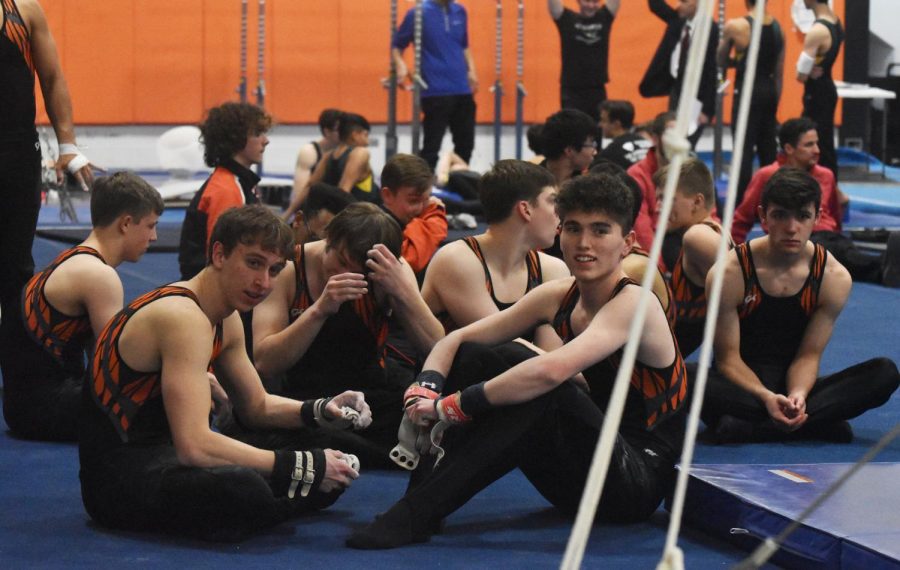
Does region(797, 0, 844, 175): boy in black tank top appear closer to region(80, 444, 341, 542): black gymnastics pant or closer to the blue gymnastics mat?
the blue gymnastics mat

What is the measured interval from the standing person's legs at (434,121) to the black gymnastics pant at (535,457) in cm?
688

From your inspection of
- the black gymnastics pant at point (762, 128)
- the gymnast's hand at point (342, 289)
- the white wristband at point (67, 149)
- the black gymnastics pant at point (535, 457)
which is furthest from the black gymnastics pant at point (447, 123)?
the black gymnastics pant at point (535, 457)

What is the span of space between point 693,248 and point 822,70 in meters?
5.20

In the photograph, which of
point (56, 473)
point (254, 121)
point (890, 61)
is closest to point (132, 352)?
point (56, 473)

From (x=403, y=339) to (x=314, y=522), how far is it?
1.31 metres

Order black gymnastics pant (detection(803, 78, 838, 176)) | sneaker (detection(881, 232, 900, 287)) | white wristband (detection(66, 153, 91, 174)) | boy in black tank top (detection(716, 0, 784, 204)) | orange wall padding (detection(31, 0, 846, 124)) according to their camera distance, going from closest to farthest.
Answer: white wristband (detection(66, 153, 91, 174)) → sneaker (detection(881, 232, 900, 287)) → boy in black tank top (detection(716, 0, 784, 204)) → black gymnastics pant (detection(803, 78, 838, 176)) → orange wall padding (detection(31, 0, 846, 124))

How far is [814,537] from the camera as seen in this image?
2.76 m

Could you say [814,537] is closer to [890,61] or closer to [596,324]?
[596,324]

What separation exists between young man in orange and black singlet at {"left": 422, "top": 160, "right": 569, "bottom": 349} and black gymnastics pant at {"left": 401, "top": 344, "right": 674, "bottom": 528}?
2.49 feet

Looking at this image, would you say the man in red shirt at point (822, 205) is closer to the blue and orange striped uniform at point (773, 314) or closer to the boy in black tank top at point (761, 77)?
the boy in black tank top at point (761, 77)

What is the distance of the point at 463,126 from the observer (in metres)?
10.3

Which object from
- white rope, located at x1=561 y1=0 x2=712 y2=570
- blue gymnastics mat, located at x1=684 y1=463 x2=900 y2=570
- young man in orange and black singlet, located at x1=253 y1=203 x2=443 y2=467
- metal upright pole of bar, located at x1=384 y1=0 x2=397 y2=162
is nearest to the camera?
white rope, located at x1=561 y1=0 x2=712 y2=570

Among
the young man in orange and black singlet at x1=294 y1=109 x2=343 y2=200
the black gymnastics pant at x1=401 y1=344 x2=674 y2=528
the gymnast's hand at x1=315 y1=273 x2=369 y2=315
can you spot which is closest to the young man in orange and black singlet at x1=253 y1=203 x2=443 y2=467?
the gymnast's hand at x1=315 y1=273 x2=369 y2=315

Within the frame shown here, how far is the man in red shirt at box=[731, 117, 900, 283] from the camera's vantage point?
6.52 meters
